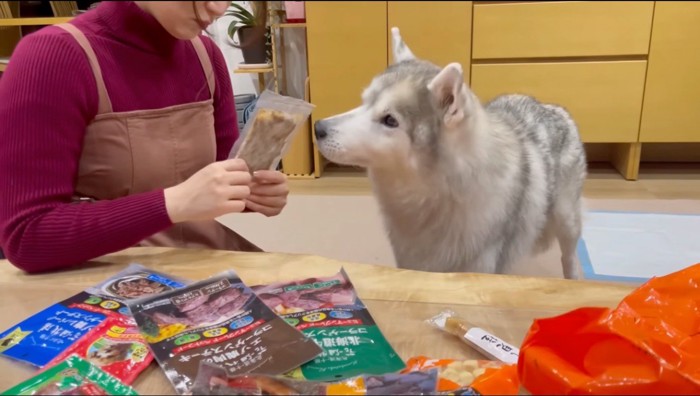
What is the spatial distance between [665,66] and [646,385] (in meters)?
2.47

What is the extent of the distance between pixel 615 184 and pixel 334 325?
244 cm

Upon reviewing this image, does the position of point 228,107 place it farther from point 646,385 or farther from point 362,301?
point 646,385

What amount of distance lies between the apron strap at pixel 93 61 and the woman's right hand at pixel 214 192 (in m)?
0.19

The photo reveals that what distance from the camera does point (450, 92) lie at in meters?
1.07

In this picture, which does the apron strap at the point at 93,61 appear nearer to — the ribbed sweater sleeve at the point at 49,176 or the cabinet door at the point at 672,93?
the ribbed sweater sleeve at the point at 49,176

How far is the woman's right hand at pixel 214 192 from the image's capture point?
75cm

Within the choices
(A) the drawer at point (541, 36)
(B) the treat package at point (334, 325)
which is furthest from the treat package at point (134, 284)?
(A) the drawer at point (541, 36)

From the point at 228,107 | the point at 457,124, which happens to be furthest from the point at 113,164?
the point at 457,124

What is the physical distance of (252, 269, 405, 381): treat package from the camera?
21.8 inches

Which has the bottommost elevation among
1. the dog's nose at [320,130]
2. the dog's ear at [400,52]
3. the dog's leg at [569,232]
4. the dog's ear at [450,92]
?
the dog's leg at [569,232]

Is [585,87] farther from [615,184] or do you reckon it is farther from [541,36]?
[615,184]

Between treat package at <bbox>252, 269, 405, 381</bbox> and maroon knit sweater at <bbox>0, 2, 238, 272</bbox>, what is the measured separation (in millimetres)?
233

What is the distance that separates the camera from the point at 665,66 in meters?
2.50

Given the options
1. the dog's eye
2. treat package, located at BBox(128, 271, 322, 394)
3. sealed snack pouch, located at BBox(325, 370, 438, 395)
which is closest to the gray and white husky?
the dog's eye
